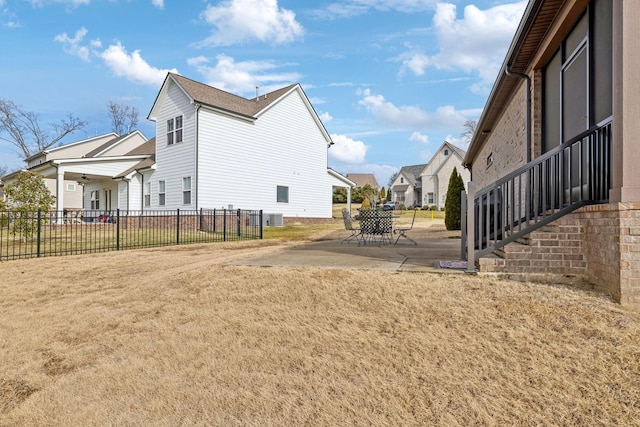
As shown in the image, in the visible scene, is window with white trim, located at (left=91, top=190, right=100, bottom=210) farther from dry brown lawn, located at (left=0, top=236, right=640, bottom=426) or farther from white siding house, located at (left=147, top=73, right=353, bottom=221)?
dry brown lawn, located at (left=0, top=236, right=640, bottom=426)

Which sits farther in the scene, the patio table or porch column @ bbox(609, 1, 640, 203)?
A: the patio table

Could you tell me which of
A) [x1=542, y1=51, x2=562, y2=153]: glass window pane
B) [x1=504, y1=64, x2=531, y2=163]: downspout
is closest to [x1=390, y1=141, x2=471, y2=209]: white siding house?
[x1=504, y1=64, x2=531, y2=163]: downspout

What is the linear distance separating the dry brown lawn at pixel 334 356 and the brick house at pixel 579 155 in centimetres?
42

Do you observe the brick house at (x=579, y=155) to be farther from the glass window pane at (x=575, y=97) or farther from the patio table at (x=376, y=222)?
the patio table at (x=376, y=222)

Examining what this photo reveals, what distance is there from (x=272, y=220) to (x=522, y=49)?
15.5 metres

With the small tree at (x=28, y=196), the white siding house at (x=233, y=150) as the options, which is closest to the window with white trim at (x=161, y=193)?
the white siding house at (x=233, y=150)

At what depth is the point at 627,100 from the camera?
132 inches

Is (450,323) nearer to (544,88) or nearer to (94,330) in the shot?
(94,330)

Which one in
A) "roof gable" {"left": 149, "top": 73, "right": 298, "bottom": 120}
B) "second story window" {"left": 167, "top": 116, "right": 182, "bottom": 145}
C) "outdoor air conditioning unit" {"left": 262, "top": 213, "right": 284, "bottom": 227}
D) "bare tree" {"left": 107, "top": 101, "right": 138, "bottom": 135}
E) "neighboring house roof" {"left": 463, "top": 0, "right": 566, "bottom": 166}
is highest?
"bare tree" {"left": 107, "top": 101, "right": 138, "bottom": 135}

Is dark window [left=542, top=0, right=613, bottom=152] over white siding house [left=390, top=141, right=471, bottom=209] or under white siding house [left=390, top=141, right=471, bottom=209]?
under

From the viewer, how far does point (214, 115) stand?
17703mm

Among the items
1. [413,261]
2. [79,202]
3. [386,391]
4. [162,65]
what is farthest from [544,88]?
[79,202]

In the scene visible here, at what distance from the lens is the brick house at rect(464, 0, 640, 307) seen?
130 inches

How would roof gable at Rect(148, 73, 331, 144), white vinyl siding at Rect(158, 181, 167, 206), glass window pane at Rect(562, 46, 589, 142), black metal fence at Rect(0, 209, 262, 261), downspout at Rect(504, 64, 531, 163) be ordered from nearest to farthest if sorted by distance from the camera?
glass window pane at Rect(562, 46, 589, 142) < downspout at Rect(504, 64, 531, 163) < black metal fence at Rect(0, 209, 262, 261) < roof gable at Rect(148, 73, 331, 144) < white vinyl siding at Rect(158, 181, 167, 206)
